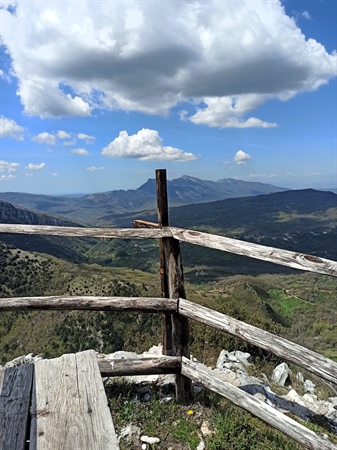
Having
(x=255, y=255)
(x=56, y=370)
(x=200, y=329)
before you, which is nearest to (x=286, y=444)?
(x=255, y=255)

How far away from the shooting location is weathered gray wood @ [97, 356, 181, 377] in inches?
144

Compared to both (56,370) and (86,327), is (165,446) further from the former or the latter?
(86,327)

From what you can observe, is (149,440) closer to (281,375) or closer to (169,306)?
(169,306)

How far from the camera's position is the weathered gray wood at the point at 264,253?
2.43 meters

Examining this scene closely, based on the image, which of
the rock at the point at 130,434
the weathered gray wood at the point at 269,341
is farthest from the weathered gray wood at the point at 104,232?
the rock at the point at 130,434

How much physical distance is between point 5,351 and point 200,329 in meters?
38.9

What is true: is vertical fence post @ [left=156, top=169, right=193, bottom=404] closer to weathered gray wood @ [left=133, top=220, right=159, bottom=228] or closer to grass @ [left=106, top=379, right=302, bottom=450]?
weathered gray wood @ [left=133, top=220, right=159, bottom=228]

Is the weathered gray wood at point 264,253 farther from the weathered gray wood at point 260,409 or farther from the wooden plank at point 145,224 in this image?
the weathered gray wood at point 260,409

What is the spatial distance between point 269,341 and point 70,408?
1749mm

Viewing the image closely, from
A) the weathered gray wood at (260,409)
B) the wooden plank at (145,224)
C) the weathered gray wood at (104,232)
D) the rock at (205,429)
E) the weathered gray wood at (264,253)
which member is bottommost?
the rock at (205,429)

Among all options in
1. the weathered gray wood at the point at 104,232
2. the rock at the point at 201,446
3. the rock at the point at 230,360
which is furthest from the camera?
the rock at the point at 230,360

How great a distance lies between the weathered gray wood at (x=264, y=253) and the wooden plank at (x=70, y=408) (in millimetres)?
1480

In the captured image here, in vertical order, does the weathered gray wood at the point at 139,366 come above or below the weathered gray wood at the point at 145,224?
below

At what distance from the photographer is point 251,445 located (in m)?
3.11
